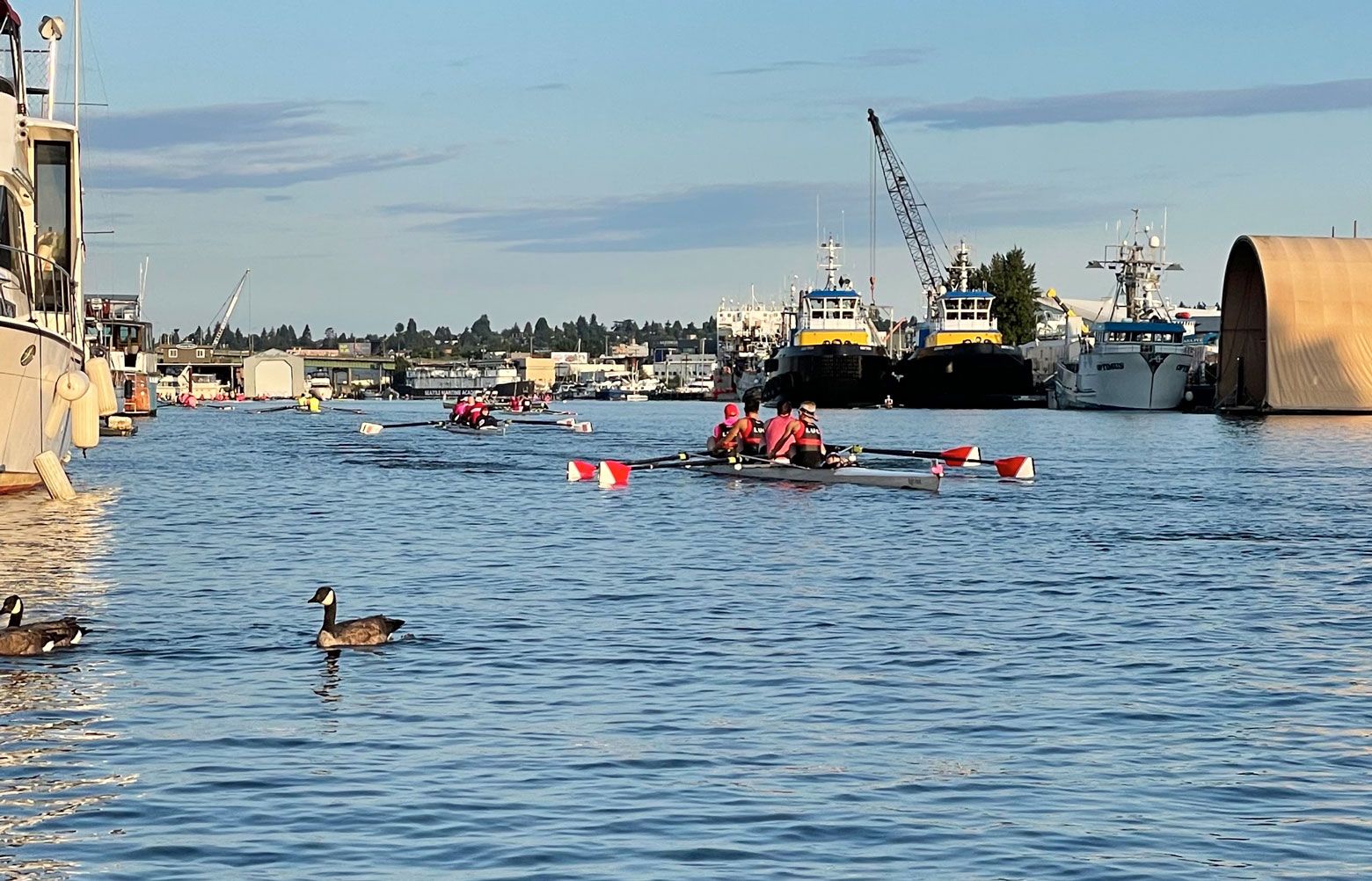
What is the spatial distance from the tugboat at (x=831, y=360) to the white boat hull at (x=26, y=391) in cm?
10671

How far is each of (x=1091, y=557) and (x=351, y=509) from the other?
19.1 meters

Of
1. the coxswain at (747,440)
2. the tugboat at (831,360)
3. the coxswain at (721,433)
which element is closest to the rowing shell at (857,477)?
the coxswain at (747,440)

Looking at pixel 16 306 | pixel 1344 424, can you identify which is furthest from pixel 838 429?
pixel 16 306

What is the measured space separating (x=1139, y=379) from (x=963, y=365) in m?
13.7

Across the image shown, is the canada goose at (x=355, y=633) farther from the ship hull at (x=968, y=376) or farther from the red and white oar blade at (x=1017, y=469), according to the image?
the ship hull at (x=968, y=376)

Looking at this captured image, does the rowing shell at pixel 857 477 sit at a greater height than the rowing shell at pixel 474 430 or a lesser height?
greater

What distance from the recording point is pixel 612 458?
68375 mm

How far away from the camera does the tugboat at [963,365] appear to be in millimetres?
148500

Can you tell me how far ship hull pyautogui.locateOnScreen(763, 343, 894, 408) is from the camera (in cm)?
15100

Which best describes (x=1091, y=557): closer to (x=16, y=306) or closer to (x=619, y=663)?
(x=619, y=663)

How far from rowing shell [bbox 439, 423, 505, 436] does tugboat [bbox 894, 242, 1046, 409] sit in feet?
204

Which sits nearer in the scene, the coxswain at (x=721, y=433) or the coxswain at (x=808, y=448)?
the coxswain at (x=808, y=448)

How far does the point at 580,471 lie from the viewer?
5391 centimetres

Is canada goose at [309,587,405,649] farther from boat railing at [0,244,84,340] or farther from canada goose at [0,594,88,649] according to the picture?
boat railing at [0,244,84,340]
